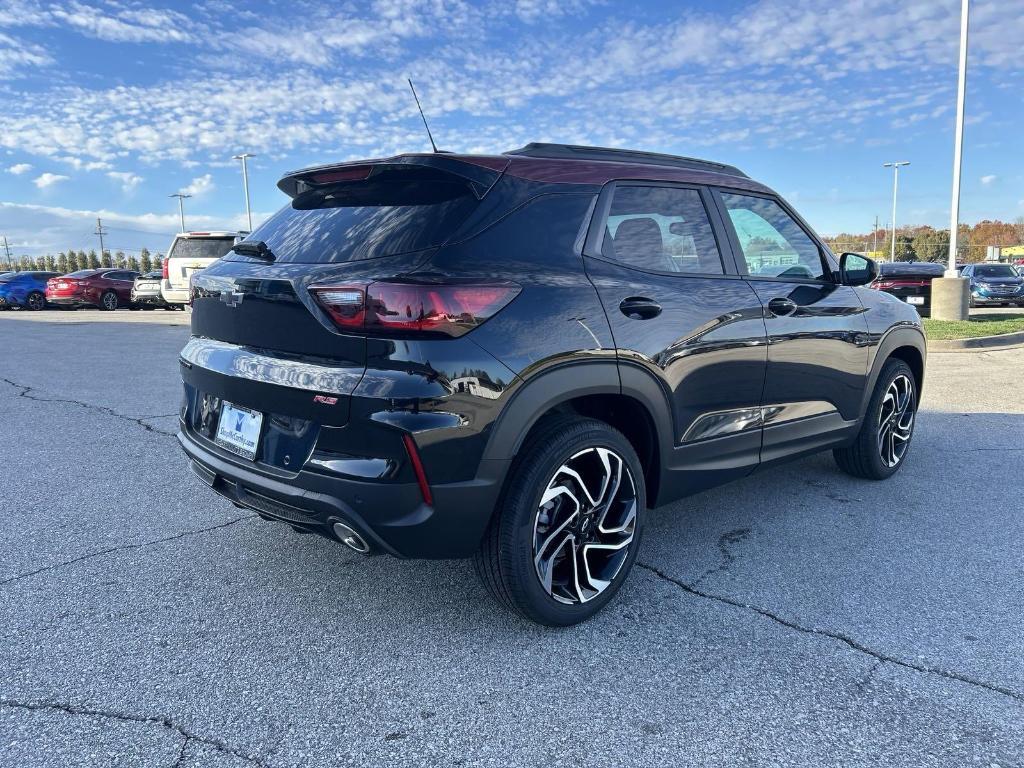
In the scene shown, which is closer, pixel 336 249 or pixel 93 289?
pixel 336 249

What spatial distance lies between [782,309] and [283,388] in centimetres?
244

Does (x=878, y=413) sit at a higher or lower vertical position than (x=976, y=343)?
higher

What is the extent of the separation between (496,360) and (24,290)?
28.5m

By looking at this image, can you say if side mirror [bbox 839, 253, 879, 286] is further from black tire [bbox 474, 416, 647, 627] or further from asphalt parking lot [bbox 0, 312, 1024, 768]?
black tire [bbox 474, 416, 647, 627]

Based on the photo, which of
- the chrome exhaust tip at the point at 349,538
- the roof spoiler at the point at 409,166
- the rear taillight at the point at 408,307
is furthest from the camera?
the roof spoiler at the point at 409,166

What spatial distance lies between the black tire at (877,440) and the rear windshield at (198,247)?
14.2 m

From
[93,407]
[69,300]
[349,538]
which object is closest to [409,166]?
[349,538]

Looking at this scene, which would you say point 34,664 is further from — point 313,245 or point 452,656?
point 313,245

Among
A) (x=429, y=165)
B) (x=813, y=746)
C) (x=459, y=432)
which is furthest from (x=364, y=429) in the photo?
(x=813, y=746)

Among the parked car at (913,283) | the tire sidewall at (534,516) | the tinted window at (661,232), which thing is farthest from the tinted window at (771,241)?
the parked car at (913,283)

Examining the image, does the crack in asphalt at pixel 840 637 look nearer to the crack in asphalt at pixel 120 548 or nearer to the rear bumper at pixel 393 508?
the rear bumper at pixel 393 508

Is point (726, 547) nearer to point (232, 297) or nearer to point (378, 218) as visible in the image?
point (378, 218)

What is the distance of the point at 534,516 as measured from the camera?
8.95 ft

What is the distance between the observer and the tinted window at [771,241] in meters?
3.75
